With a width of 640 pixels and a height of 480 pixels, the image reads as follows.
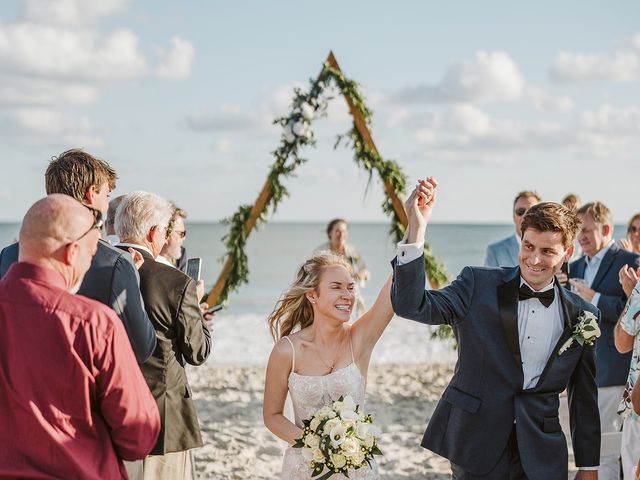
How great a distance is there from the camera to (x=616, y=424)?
6379mm

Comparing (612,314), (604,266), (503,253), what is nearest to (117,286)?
(612,314)

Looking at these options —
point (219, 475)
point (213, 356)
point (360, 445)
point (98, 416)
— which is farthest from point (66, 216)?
point (213, 356)

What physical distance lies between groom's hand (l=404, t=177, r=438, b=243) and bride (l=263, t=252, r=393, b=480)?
81 cm

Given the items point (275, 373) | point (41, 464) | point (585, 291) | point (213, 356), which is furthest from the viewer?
point (213, 356)

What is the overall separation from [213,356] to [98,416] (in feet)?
44.2

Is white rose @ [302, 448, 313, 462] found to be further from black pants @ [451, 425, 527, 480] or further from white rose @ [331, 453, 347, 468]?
black pants @ [451, 425, 527, 480]

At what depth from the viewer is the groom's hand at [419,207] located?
3426 millimetres

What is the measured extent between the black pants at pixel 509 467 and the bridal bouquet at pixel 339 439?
1.82ft

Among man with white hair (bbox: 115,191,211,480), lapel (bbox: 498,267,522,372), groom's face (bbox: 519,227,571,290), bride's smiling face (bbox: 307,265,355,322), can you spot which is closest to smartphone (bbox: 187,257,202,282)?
man with white hair (bbox: 115,191,211,480)

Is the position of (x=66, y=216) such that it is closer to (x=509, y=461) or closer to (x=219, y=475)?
(x=509, y=461)

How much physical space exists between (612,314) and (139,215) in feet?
12.4

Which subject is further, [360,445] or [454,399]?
[454,399]

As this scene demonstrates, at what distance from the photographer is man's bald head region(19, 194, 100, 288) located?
2.65 meters

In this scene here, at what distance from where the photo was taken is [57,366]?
2.56 meters
